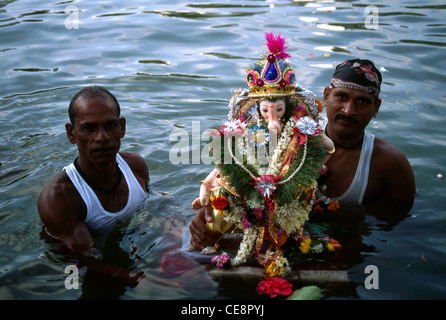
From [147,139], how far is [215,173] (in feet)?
11.2

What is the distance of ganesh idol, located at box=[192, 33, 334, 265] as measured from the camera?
440 centimetres

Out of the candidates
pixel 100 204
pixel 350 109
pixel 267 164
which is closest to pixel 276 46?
pixel 267 164

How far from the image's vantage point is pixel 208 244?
475 cm

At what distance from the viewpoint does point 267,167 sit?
15.1ft

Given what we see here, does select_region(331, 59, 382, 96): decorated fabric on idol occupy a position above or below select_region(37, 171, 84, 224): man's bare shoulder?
above

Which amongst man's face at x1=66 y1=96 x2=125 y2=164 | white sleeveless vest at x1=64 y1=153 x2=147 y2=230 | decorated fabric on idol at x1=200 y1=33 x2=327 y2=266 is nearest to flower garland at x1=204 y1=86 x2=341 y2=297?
decorated fabric on idol at x1=200 y1=33 x2=327 y2=266

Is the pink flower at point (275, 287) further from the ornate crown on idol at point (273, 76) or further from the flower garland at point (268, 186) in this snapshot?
the ornate crown on idol at point (273, 76)

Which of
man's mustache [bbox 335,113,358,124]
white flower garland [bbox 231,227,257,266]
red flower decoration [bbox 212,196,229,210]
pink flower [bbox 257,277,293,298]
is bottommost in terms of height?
pink flower [bbox 257,277,293,298]

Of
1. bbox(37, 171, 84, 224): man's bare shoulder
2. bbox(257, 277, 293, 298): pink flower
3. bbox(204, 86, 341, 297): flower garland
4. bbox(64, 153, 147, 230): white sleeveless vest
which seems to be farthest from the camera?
bbox(64, 153, 147, 230): white sleeveless vest

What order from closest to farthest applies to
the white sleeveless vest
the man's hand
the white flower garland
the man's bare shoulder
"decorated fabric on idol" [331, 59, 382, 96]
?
the white flower garland, the man's hand, the man's bare shoulder, the white sleeveless vest, "decorated fabric on idol" [331, 59, 382, 96]

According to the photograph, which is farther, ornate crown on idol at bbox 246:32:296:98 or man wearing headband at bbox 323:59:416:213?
man wearing headband at bbox 323:59:416:213

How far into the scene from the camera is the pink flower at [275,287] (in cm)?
425

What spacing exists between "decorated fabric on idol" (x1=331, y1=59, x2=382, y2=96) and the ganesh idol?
868 millimetres

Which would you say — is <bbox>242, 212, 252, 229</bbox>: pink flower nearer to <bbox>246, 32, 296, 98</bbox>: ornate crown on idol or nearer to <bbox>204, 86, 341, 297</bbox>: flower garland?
<bbox>204, 86, 341, 297</bbox>: flower garland
